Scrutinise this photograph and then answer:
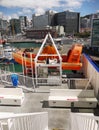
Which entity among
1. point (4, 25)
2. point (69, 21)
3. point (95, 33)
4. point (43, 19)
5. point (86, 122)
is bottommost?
point (86, 122)

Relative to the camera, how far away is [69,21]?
140875 mm

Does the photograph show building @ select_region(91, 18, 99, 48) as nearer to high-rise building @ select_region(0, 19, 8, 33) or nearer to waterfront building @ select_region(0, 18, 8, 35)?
waterfront building @ select_region(0, 18, 8, 35)

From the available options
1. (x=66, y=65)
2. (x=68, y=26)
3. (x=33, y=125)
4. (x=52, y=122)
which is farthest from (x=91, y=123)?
(x=68, y=26)

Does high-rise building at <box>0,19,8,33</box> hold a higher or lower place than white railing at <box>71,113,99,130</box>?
higher

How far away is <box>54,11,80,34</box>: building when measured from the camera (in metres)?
139

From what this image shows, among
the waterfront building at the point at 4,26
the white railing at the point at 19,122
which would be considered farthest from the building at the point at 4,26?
the white railing at the point at 19,122

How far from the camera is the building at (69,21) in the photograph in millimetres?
138625

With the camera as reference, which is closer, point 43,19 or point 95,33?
point 95,33

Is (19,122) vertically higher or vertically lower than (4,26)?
lower

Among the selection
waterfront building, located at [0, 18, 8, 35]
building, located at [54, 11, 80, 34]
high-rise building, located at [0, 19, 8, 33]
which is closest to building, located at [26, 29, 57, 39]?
building, located at [54, 11, 80, 34]

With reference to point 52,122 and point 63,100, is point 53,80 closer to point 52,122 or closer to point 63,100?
point 63,100

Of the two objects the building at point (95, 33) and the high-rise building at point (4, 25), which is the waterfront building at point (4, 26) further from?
the building at point (95, 33)

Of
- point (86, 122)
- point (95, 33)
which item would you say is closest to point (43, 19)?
point (95, 33)

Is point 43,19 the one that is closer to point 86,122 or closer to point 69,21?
point 69,21
